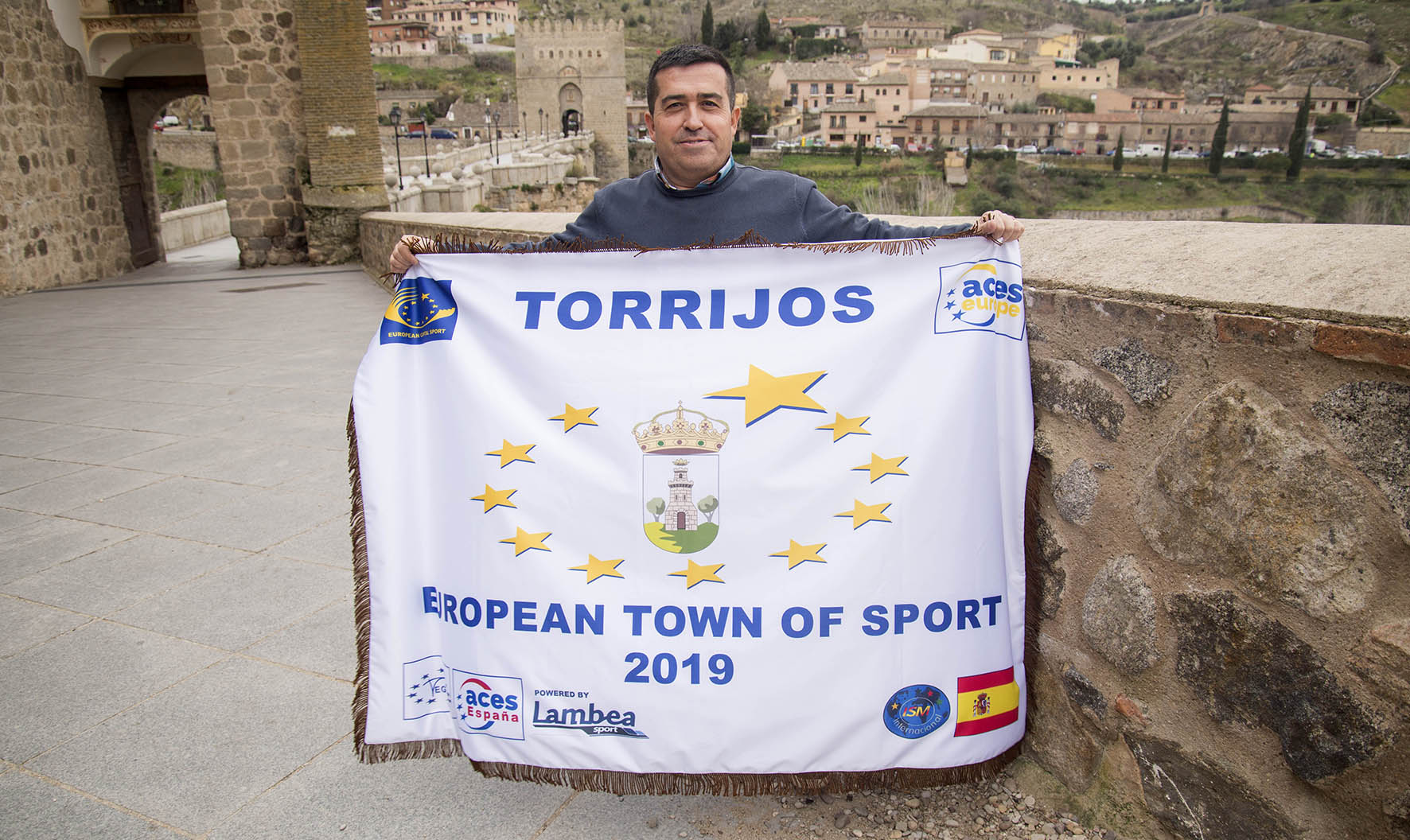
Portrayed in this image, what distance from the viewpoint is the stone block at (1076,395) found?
1.76 meters

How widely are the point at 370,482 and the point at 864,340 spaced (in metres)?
1.18

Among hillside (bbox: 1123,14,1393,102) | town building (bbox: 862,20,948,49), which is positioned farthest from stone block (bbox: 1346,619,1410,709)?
town building (bbox: 862,20,948,49)

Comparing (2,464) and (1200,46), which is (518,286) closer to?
(2,464)

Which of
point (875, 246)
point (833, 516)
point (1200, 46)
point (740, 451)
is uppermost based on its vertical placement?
point (1200, 46)

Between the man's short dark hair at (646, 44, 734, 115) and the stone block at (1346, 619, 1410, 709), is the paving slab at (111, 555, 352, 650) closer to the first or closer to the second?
the man's short dark hair at (646, 44, 734, 115)

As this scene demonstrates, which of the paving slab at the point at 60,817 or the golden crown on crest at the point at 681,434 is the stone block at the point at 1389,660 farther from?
the paving slab at the point at 60,817

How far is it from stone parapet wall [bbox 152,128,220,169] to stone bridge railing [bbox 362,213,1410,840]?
4340cm

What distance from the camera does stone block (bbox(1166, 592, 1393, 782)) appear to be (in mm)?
1386

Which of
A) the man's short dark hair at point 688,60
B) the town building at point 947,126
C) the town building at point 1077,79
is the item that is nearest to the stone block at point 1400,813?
the man's short dark hair at point 688,60

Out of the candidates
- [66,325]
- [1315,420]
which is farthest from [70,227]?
[1315,420]

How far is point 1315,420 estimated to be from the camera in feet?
4.58

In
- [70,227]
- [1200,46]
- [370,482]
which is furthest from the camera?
[1200,46]

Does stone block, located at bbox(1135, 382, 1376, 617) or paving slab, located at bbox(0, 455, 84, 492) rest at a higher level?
stone block, located at bbox(1135, 382, 1376, 617)

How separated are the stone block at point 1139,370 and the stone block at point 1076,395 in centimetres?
4
